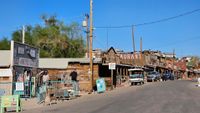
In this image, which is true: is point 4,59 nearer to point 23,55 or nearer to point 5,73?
point 23,55

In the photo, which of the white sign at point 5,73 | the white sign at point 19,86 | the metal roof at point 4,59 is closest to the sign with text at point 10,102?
the white sign at point 19,86

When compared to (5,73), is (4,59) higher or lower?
higher

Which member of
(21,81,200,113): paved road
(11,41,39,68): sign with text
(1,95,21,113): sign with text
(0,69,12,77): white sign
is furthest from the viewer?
(11,41,39,68): sign with text

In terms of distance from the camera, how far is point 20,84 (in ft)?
93.8

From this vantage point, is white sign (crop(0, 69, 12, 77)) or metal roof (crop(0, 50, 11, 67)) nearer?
white sign (crop(0, 69, 12, 77))

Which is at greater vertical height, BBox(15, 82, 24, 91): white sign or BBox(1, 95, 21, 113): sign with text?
BBox(15, 82, 24, 91): white sign

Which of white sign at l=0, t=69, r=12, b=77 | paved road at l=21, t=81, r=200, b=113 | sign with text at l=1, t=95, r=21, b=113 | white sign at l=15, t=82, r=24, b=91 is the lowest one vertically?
paved road at l=21, t=81, r=200, b=113

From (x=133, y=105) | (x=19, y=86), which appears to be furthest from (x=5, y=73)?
(x=133, y=105)

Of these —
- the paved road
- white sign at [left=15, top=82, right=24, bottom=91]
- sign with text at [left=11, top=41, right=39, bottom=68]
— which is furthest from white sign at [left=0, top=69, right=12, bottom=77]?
the paved road

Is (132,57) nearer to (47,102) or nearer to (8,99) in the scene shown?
(47,102)

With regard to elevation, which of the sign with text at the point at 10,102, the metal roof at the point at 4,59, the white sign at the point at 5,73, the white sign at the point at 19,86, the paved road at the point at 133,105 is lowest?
the paved road at the point at 133,105

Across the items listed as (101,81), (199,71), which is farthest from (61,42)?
(199,71)

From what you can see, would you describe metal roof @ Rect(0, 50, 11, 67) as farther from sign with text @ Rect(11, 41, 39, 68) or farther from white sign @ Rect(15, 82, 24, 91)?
white sign @ Rect(15, 82, 24, 91)

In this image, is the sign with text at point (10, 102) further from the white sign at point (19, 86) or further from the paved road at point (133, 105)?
the white sign at point (19, 86)
